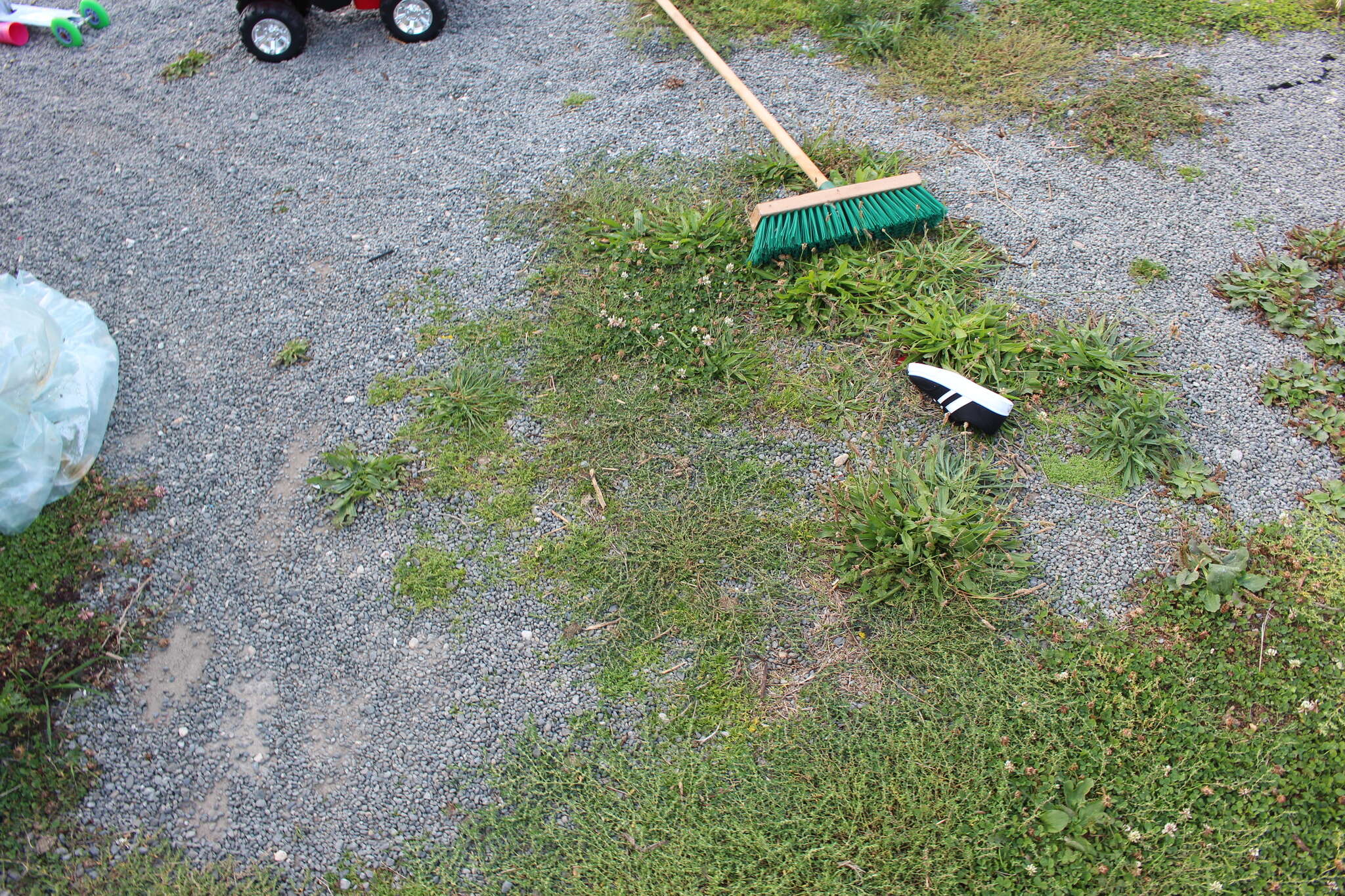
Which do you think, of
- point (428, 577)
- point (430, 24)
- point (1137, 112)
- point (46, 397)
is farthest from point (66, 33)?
point (1137, 112)

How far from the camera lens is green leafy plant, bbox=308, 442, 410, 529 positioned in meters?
3.38

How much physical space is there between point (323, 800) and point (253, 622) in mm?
774

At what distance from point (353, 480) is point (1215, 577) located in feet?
10.9

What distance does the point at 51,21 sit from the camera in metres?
5.81

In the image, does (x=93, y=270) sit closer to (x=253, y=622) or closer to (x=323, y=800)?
(x=253, y=622)

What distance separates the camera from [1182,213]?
4211 mm

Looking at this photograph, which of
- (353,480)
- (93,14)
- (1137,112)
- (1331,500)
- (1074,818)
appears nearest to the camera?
(1074,818)

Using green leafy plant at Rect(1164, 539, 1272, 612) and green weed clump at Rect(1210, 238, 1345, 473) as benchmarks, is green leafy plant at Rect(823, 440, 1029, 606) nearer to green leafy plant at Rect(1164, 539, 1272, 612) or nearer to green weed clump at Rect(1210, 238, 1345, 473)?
green leafy plant at Rect(1164, 539, 1272, 612)

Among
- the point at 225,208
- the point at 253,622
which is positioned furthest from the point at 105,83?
the point at 253,622

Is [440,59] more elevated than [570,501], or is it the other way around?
[440,59]

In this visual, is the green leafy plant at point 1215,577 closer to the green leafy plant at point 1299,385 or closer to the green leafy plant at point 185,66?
the green leafy plant at point 1299,385

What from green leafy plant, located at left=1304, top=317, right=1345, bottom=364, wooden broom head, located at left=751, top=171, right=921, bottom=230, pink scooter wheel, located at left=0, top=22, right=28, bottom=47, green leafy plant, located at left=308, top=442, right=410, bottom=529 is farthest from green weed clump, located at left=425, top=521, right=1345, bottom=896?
pink scooter wheel, located at left=0, top=22, right=28, bottom=47

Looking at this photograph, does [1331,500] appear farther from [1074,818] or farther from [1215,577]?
[1074,818]

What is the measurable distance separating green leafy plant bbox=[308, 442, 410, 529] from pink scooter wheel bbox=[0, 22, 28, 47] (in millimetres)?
4892
